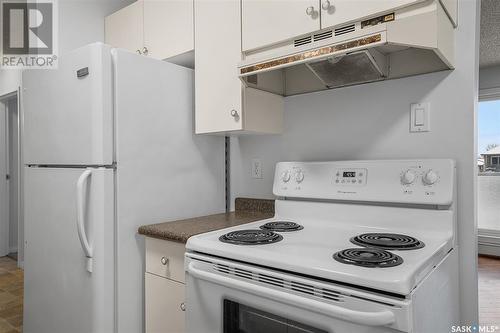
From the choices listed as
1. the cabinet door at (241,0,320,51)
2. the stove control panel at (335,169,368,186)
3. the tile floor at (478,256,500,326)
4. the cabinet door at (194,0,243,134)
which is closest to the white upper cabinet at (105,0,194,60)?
the cabinet door at (194,0,243,134)

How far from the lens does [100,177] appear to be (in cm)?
148

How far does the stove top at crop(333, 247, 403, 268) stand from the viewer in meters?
0.90

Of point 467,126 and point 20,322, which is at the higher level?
point 467,126

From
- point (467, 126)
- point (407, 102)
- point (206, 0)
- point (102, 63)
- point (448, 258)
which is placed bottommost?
point (448, 258)

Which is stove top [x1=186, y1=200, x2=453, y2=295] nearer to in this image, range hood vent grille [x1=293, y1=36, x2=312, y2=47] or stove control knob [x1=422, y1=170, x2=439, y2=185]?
stove control knob [x1=422, y1=170, x2=439, y2=185]

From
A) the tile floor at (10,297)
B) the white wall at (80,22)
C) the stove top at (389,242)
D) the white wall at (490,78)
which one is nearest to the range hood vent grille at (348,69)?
the stove top at (389,242)

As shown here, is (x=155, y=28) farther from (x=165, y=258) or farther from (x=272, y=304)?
(x=272, y=304)

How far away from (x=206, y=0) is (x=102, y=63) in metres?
0.65

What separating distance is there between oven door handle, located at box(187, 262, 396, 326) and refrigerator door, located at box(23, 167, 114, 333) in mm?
591

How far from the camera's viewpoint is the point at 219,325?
110cm

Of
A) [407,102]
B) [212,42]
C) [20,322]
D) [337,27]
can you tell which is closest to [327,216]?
[407,102]

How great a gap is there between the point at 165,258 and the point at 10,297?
222 cm

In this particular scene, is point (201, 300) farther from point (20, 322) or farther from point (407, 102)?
point (20, 322)

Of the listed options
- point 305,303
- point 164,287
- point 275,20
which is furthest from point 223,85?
point 305,303
